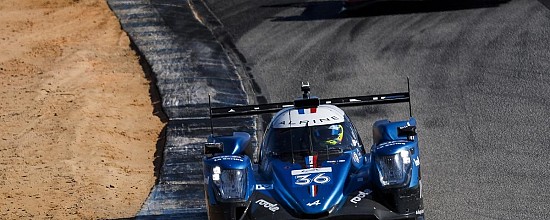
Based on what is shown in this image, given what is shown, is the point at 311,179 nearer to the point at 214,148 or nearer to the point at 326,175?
the point at 326,175

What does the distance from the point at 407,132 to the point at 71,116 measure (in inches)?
272

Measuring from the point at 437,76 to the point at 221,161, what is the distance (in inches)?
306

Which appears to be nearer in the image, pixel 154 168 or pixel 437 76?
pixel 154 168

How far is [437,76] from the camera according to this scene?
19453 mm

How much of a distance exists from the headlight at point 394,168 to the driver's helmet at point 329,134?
1157 mm

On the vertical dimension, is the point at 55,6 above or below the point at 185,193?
above

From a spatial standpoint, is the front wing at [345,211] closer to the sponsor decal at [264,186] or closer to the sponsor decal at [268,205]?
the sponsor decal at [268,205]

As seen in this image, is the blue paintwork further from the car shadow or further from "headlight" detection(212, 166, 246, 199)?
the car shadow

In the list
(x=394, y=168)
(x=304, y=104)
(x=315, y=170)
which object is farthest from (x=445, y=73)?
(x=394, y=168)

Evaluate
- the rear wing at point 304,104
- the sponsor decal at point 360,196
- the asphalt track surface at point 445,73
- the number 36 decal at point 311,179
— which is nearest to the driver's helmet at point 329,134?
the rear wing at point 304,104

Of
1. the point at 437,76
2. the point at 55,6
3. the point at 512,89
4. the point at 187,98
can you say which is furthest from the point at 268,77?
the point at 55,6

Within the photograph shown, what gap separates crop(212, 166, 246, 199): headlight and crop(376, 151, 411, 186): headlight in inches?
62.1

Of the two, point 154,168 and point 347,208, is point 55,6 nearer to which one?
point 154,168

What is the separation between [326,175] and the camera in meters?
12.6
